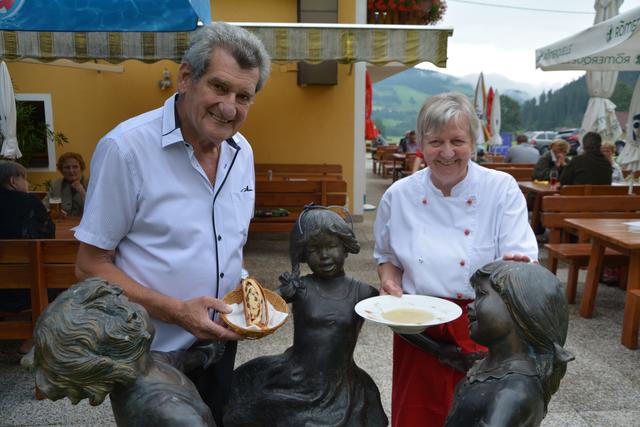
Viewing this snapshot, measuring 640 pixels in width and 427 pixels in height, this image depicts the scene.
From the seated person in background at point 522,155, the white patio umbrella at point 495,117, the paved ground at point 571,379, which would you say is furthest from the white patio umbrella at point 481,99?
the paved ground at point 571,379

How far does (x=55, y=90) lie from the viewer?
8875mm

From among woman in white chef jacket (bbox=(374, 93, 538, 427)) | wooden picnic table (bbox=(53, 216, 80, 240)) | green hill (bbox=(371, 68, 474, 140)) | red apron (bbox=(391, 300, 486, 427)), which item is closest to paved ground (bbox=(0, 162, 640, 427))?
wooden picnic table (bbox=(53, 216, 80, 240))

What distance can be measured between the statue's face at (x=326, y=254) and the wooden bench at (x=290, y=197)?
17.0 ft

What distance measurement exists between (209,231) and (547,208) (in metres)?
5.30

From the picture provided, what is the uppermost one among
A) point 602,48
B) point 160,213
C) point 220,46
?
point 602,48

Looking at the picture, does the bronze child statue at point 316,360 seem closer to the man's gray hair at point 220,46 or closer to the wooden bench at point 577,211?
the man's gray hair at point 220,46

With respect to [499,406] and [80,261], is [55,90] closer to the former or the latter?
[80,261]

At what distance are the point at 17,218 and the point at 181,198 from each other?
318 cm

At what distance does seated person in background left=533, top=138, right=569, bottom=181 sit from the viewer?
9.05 meters

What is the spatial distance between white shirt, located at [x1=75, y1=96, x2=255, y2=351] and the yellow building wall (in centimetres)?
726

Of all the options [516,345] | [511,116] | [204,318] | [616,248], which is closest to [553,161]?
[616,248]

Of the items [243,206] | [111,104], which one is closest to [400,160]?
[111,104]

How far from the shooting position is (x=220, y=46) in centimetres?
157

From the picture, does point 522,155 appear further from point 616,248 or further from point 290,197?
point 616,248
